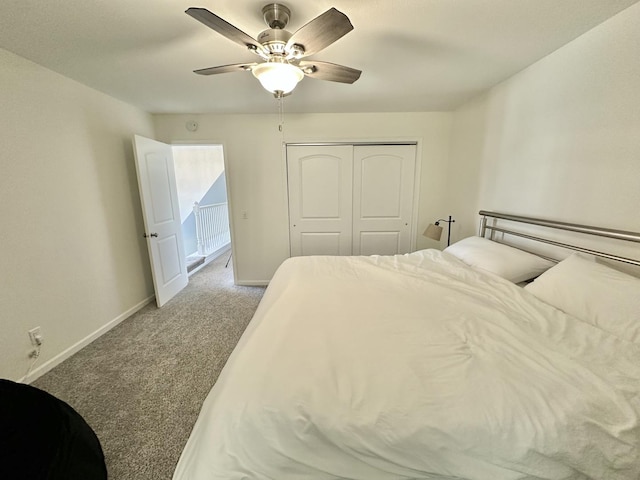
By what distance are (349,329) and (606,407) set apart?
0.90 m

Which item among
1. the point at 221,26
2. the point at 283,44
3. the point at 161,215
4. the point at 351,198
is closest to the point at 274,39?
the point at 283,44

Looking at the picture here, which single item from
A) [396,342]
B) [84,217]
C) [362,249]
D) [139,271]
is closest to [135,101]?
[84,217]

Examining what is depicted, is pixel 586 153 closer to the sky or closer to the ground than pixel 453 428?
closer to the sky

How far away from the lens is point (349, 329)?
124 centimetres

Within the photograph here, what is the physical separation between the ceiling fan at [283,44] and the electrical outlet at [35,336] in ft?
7.53

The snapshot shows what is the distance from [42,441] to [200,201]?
4817 mm

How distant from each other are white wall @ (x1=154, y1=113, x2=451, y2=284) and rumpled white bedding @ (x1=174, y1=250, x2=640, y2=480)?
2488mm

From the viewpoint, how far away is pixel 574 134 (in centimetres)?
168

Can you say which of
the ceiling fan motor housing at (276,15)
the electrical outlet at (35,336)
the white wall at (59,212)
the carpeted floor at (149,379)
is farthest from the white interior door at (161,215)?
the ceiling fan motor housing at (276,15)

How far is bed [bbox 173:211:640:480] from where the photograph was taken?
755 millimetres

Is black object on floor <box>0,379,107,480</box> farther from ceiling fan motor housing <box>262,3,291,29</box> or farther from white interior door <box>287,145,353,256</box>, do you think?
white interior door <box>287,145,353,256</box>

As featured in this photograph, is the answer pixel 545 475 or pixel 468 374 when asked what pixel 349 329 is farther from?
pixel 545 475

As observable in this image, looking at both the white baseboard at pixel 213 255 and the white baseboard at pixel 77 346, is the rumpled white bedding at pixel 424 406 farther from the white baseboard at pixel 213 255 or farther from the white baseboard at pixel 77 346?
the white baseboard at pixel 213 255

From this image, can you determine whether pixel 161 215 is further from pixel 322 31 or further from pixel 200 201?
pixel 322 31
